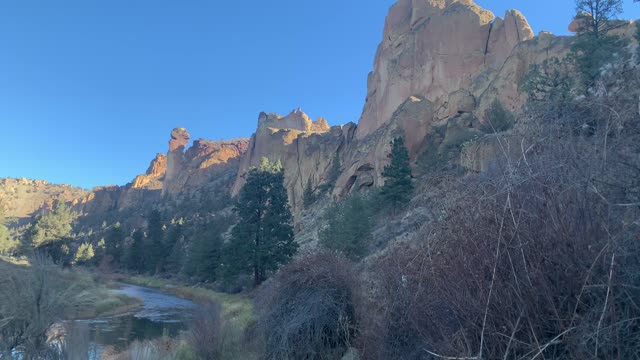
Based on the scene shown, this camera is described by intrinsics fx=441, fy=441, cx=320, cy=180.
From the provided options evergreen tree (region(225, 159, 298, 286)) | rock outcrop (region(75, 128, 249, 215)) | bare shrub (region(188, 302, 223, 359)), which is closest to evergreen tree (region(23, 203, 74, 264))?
evergreen tree (region(225, 159, 298, 286))

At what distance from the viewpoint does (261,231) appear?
34.3 meters

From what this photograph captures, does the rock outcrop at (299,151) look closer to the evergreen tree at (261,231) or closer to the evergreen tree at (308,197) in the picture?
the evergreen tree at (308,197)

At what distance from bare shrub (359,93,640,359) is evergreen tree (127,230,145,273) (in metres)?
72.0

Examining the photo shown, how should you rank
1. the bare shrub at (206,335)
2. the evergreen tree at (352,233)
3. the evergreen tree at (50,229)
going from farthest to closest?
the evergreen tree at (50,229) → the evergreen tree at (352,233) → the bare shrub at (206,335)

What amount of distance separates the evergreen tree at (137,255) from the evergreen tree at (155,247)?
4.58 feet

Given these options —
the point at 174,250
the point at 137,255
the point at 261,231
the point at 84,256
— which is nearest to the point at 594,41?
the point at 261,231

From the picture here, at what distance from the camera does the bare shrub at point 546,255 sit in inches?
140

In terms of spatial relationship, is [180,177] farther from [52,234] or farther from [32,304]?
[32,304]

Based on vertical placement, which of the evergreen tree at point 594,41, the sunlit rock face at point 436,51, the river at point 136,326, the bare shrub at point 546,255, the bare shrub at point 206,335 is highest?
the sunlit rock face at point 436,51

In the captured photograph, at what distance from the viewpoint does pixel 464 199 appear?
16.6ft

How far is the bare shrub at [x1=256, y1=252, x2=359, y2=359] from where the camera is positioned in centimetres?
885

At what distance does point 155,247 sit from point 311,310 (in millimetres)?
65036

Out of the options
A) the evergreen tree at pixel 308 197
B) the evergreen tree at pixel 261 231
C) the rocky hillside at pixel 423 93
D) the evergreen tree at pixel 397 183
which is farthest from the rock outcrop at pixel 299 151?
the evergreen tree at pixel 397 183

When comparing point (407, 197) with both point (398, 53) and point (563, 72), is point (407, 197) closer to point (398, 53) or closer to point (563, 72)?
point (563, 72)
